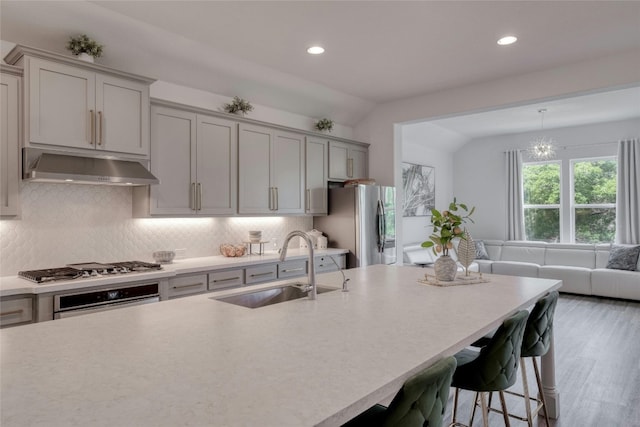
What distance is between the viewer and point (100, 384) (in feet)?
3.46

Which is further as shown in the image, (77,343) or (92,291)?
(92,291)

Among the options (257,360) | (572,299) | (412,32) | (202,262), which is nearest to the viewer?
(257,360)

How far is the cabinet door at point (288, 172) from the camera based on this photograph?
453 cm

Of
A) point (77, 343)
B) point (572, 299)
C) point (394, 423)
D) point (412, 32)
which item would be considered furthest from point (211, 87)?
point (572, 299)

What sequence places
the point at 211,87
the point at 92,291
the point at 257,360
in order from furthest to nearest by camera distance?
the point at 211,87 < the point at 92,291 < the point at 257,360

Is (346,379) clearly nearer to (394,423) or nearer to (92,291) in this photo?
(394,423)

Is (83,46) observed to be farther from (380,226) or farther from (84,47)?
(380,226)

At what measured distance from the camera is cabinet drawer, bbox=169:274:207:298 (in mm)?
3275

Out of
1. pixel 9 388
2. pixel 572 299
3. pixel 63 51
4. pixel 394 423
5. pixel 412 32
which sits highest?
pixel 412 32

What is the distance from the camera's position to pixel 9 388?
3.39ft

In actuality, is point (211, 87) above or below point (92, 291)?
above

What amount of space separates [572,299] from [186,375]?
662 cm

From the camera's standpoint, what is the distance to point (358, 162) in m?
5.57

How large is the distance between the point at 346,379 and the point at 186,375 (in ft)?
1.41
